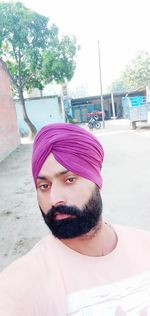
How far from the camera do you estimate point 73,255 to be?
110cm

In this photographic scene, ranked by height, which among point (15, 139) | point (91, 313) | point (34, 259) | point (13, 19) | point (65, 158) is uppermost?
point (13, 19)

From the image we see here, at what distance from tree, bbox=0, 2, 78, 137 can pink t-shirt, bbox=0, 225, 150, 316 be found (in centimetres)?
1822

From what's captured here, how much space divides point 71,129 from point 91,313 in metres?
0.68

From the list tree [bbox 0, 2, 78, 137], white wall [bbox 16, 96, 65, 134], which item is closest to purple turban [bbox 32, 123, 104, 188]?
tree [bbox 0, 2, 78, 137]

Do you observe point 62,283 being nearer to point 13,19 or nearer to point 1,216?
point 1,216

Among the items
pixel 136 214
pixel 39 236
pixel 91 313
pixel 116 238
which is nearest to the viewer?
pixel 91 313

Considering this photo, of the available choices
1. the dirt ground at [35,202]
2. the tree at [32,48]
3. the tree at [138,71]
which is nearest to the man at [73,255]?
the dirt ground at [35,202]

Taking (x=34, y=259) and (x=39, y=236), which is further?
(x=39, y=236)

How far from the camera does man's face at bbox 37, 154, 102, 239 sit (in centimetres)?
109

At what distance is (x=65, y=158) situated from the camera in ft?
3.71

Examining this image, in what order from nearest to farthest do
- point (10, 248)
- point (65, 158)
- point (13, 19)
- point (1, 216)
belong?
point (65, 158), point (10, 248), point (1, 216), point (13, 19)

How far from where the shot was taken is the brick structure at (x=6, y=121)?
13.0m

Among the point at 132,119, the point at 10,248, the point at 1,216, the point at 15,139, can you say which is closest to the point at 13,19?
the point at 15,139

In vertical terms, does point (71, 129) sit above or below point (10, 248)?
above
